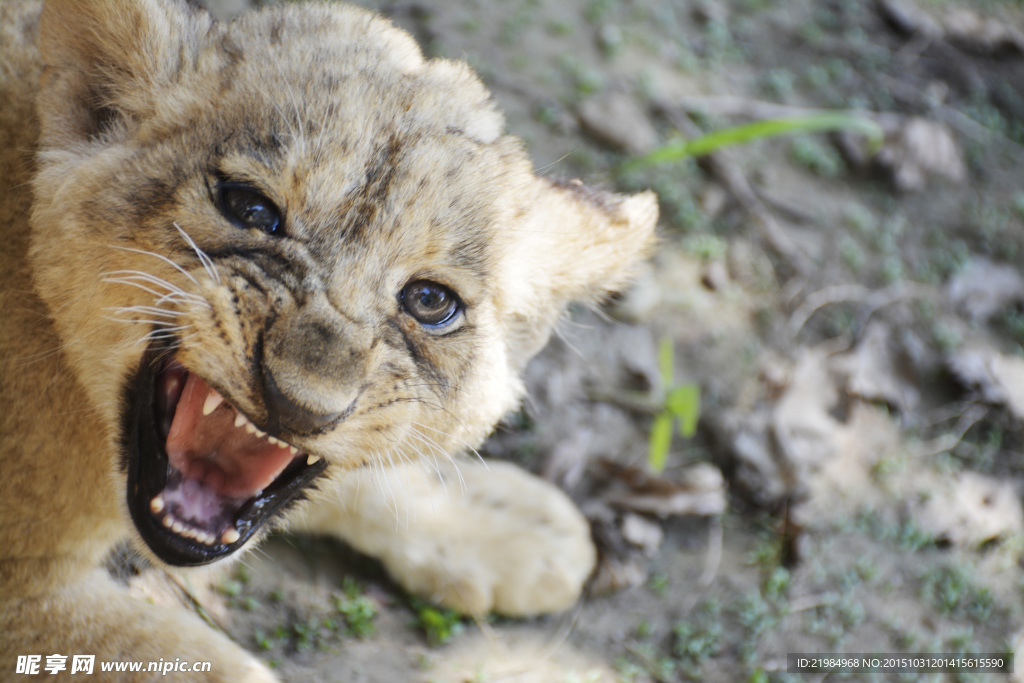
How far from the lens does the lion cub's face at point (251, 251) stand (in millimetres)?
2012

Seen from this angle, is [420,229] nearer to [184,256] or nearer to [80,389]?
[184,256]

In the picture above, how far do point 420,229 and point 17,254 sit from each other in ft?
3.80

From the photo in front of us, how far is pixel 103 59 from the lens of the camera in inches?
90.3

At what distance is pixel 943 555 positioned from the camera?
363 centimetres

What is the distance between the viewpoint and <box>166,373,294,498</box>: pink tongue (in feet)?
7.18

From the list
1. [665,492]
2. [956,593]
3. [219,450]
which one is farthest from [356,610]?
[956,593]

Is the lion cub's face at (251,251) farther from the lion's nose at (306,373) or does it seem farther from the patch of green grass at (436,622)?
the patch of green grass at (436,622)

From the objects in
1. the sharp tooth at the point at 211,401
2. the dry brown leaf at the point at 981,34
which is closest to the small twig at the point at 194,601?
the sharp tooth at the point at 211,401

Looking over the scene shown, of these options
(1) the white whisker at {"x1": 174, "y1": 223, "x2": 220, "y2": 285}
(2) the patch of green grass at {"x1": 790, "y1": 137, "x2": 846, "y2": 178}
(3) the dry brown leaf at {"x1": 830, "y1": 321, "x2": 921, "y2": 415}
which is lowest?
(3) the dry brown leaf at {"x1": 830, "y1": 321, "x2": 921, "y2": 415}

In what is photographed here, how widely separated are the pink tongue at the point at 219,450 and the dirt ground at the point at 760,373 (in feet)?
2.60

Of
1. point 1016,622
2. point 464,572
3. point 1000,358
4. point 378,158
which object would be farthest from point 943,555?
point 378,158

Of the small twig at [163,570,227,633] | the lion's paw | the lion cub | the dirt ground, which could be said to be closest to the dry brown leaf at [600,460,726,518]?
the dirt ground

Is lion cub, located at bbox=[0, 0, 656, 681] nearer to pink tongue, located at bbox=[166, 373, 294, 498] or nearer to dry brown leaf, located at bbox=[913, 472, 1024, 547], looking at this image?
pink tongue, located at bbox=[166, 373, 294, 498]

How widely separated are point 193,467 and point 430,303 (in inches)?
30.0
